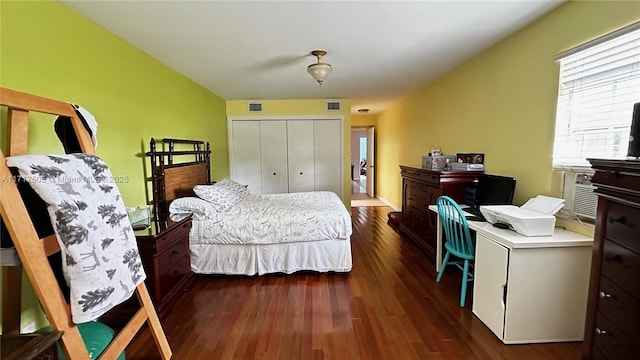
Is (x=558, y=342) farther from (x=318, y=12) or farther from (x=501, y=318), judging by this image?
(x=318, y=12)

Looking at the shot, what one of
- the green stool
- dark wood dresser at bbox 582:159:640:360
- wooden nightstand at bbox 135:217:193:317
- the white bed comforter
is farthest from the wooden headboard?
dark wood dresser at bbox 582:159:640:360

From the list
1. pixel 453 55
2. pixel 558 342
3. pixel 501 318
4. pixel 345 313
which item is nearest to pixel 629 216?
pixel 501 318

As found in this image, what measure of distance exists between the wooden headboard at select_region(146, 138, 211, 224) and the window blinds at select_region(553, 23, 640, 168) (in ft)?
11.2

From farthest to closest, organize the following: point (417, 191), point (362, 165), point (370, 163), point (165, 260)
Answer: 1. point (362, 165)
2. point (370, 163)
3. point (417, 191)
4. point (165, 260)

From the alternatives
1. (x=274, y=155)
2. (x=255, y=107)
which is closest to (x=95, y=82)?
(x=255, y=107)

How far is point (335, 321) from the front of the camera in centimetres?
207

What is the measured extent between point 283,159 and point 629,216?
480cm

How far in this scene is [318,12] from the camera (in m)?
1.98

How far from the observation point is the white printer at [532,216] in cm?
181

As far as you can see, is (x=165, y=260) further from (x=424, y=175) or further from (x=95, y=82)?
(x=424, y=175)

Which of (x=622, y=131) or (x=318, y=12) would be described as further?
(x=318, y=12)

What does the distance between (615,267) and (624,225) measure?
0.22 metres

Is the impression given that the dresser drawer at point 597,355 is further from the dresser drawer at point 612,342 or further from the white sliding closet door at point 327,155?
the white sliding closet door at point 327,155

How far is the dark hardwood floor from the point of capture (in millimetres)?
1759
